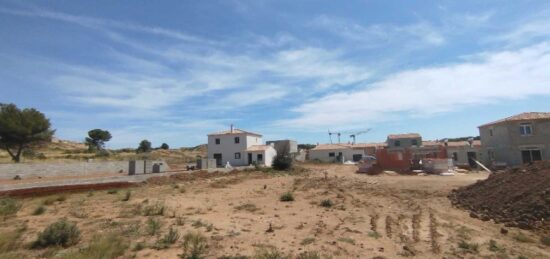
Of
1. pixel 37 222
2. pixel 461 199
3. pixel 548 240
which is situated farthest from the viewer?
pixel 461 199

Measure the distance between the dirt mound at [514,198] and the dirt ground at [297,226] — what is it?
768 mm

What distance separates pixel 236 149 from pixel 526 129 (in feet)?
123

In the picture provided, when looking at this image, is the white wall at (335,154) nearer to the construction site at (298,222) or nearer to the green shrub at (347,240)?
the construction site at (298,222)

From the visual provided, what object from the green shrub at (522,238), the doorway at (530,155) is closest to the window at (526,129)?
the doorway at (530,155)

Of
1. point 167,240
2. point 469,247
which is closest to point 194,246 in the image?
point 167,240

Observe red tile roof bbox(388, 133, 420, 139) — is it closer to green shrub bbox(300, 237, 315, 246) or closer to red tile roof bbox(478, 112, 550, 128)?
red tile roof bbox(478, 112, 550, 128)

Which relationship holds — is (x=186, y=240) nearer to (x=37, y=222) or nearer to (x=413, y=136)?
(x=37, y=222)

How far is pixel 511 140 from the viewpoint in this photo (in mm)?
39125

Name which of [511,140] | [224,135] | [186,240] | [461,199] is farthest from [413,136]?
[186,240]

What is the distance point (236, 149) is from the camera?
184ft

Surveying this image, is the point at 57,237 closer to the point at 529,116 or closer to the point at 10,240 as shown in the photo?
the point at 10,240

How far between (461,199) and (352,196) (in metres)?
5.51

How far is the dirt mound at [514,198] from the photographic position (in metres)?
13.0

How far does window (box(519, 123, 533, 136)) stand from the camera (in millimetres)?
38469
